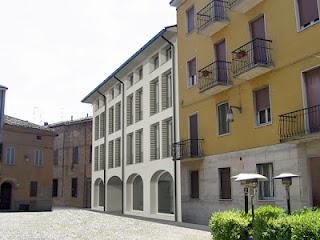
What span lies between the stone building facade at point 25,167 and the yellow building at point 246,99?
838 inches

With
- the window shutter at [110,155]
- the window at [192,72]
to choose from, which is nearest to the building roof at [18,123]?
the window shutter at [110,155]

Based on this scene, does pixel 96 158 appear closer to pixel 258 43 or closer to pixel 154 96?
pixel 154 96

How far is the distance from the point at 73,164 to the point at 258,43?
32.5m

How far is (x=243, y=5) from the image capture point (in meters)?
16.5

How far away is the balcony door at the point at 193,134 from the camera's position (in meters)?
20.0

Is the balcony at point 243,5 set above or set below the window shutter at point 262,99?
above

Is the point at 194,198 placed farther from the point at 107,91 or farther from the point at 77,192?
the point at 77,192

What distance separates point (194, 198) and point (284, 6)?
9.72 meters

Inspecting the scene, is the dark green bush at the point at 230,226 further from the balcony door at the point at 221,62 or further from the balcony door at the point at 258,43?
the balcony door at the point at 221,62

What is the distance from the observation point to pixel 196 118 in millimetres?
20500

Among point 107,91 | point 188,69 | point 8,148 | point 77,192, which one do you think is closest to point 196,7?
point 188,69

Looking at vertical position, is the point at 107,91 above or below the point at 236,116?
above

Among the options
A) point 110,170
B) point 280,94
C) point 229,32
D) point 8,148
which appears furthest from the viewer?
point 8,148

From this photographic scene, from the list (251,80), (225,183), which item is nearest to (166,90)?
(225,183)
